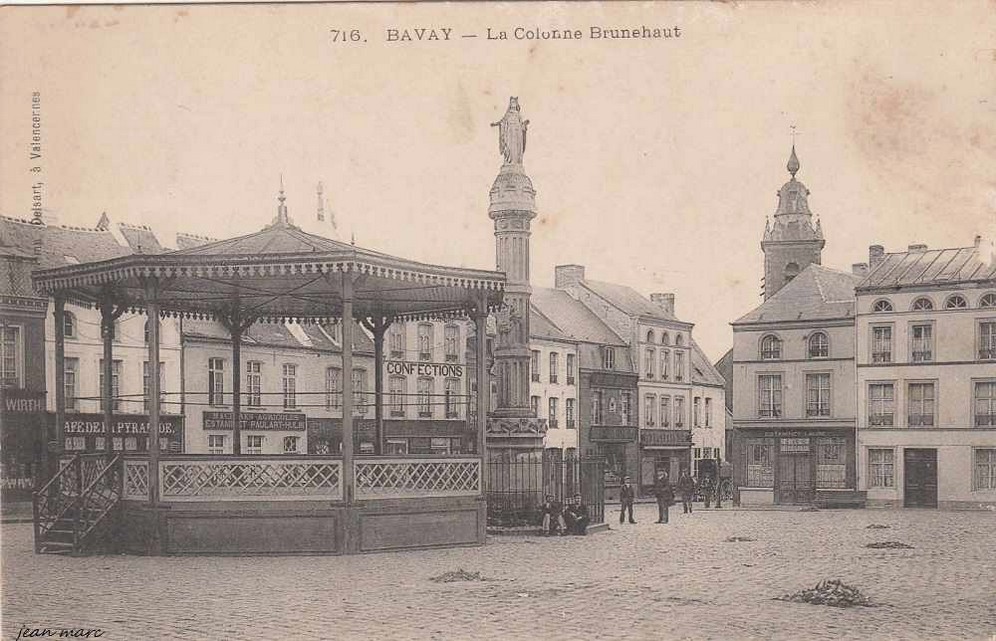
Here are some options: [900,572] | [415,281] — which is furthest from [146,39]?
[900,572]

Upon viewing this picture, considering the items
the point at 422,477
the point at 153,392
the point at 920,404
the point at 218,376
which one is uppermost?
the point at 153,392

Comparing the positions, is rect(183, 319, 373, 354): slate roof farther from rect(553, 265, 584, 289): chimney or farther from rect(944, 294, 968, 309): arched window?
rect(944, 294, 968, 309): arched window

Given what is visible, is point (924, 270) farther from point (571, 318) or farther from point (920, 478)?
point (571, 318)

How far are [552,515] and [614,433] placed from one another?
32.5 metres

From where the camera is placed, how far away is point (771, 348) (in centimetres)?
4519

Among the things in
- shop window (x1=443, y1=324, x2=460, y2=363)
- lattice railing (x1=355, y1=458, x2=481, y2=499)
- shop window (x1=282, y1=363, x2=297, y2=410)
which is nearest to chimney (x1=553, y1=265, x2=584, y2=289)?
shop window (x1=443, y1=324, x2=460, y2=363)

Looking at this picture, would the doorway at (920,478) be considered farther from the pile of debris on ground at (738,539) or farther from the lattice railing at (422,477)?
the lattice railing at (422,477)

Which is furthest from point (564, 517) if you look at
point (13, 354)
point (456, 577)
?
point (13, 354)

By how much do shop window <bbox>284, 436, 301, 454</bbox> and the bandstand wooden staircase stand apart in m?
21.8

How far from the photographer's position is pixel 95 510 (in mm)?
19109

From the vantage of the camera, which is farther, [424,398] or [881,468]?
[424,398]

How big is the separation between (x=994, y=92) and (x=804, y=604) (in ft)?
25.0

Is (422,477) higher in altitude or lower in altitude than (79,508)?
higher

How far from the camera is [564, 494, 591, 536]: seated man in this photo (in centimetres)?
2266
